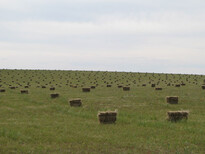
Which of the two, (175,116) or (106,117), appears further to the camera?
(175,116)

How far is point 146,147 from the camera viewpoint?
12.9 metres

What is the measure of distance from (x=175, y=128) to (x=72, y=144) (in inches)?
220

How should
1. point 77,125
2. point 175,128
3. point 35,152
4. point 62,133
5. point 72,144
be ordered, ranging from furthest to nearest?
1. point 77,125
2. point 175,128
3. point 62,133
4. point 72,144
5. point 35,152

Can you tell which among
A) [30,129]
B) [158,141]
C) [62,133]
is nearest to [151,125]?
[158,141]

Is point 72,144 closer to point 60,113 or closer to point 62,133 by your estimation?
point 62,133

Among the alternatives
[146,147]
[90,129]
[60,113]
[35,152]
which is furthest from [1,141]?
[60,113]

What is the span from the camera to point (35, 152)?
12.2 metres

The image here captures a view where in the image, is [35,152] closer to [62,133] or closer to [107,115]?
[62,133]

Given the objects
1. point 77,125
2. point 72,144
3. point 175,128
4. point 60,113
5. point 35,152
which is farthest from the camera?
point 60,113

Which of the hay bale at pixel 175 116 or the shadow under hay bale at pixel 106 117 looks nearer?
the shadow under hay bale at pixel 106 117

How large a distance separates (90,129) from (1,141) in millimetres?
4419

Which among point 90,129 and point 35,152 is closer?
point 35,152

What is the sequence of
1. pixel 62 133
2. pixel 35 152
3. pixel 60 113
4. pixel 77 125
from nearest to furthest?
1. pixel 35 152
2. pixel 62 133
3. pixel 77 125
4. pixel 60 113

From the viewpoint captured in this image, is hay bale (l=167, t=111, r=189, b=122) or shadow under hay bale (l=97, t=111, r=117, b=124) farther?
hay bale (l=167, t=111, r=189, b=122)
